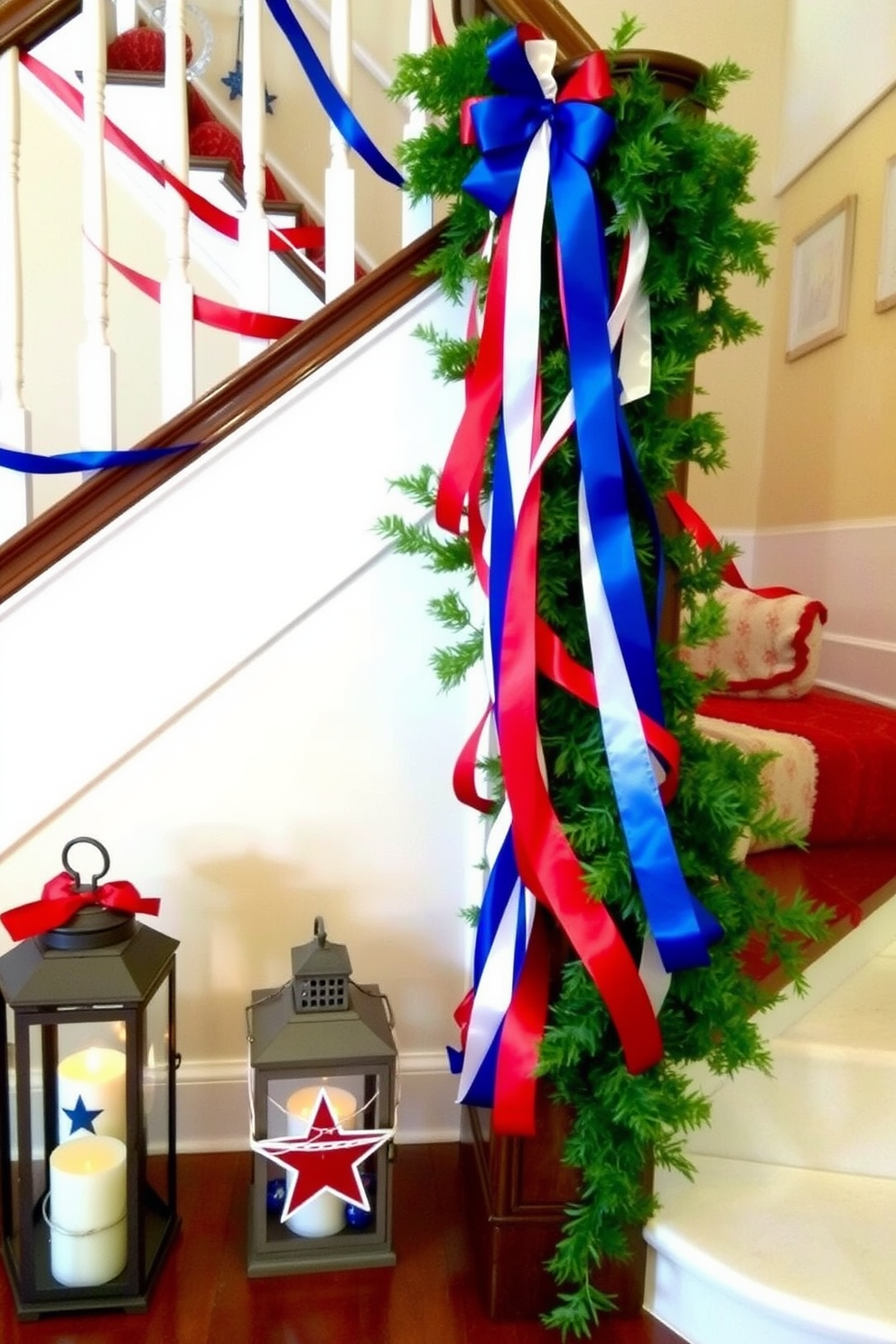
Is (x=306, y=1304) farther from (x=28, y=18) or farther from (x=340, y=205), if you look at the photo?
(x=28, y=18)

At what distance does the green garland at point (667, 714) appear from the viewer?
1014mm

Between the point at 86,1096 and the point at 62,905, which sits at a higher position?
the point at 62,905

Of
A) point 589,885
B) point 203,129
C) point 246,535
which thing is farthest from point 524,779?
point 203,129

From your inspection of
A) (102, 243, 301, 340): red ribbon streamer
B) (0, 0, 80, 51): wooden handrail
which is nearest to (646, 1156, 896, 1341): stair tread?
(102, 243, 301, 340): red ribbon streamer

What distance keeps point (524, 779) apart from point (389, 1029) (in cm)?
45

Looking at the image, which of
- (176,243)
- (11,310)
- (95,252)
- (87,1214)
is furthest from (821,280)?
(87,1214)

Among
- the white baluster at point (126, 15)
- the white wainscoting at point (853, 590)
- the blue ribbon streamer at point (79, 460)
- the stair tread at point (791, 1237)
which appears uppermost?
the white baluster at point (126, 15)

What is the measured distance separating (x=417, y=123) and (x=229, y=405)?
483 mm

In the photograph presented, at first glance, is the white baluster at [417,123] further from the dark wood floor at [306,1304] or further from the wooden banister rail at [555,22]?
the dark wood floor at [306,1304]

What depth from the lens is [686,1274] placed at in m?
1.16

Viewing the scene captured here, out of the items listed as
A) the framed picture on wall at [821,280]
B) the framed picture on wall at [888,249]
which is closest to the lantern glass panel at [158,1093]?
the framed picture on wall at [888,249]

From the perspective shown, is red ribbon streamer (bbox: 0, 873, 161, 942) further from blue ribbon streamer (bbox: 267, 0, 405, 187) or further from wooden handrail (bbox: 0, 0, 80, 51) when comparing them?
wooden handrail (bbox: 0, 0, 80, 51)

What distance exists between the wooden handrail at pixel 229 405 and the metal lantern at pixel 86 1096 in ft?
1.44

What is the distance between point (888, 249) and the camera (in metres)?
2.24
